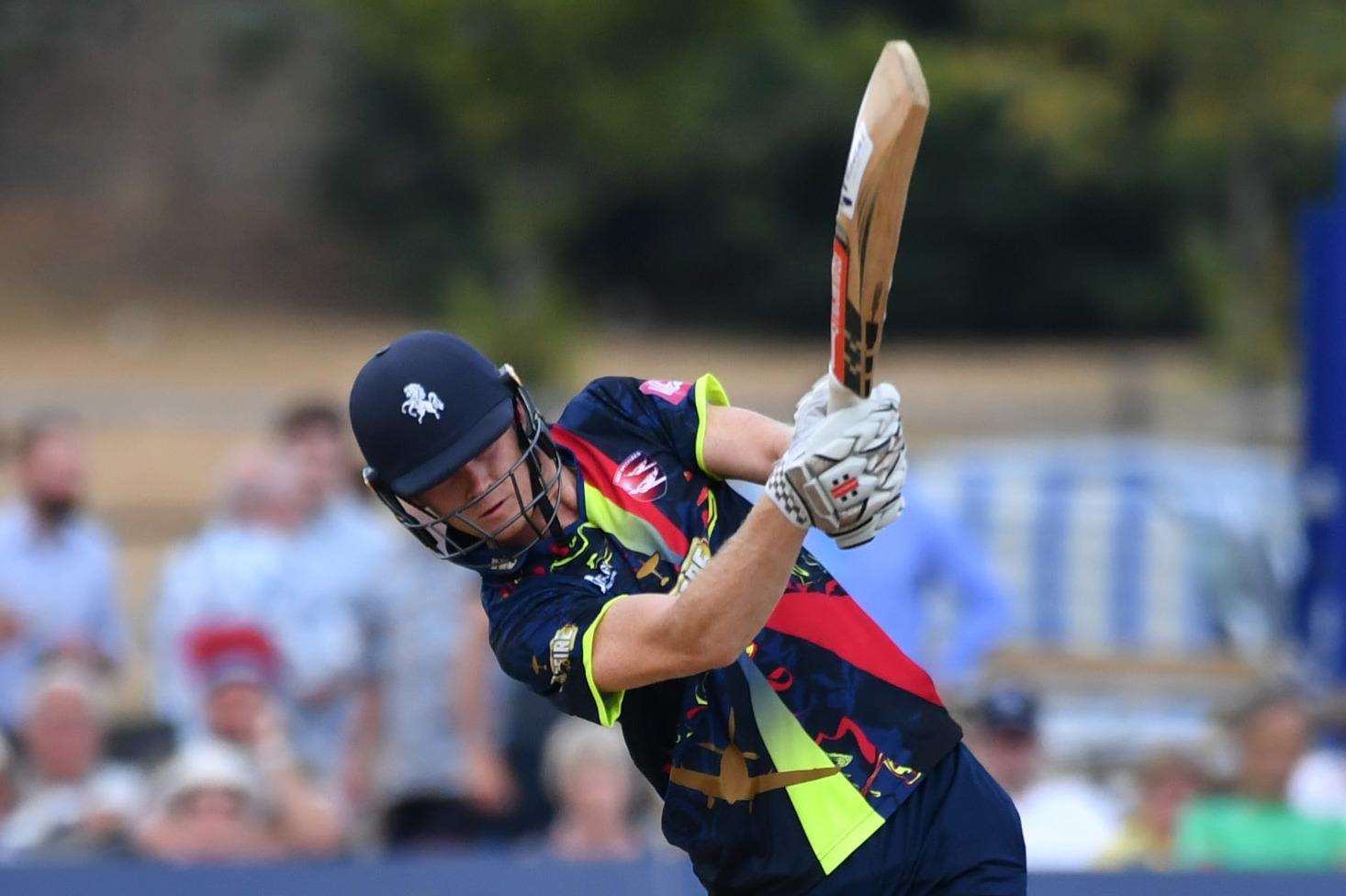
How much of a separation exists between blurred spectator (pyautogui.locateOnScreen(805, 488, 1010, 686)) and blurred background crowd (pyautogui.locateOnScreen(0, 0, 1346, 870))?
0.06ft

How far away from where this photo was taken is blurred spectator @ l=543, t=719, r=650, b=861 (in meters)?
6.19

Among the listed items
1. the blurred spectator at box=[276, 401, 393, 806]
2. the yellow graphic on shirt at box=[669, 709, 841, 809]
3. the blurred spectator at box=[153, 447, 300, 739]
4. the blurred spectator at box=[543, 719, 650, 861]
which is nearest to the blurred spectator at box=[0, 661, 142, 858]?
the blurred spectator at box=[153, 447, 300, 739]

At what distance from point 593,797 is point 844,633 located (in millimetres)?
2946

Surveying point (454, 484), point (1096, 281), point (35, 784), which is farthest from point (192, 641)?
point (1096, 281)

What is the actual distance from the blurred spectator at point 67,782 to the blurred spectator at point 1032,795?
2.86 metres

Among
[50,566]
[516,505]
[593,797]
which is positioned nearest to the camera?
[516,505]

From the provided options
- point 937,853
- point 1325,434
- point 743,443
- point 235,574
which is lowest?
point 937,853

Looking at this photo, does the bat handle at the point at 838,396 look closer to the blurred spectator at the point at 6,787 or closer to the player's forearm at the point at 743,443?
the player's forearm at the point at 743,443

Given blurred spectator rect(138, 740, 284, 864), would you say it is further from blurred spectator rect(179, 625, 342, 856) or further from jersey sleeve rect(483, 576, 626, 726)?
jersey sleeve rect(483, 576, 626, 726)

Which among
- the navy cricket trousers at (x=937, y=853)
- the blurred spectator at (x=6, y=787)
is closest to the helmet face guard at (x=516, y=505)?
the navy cricket trousers at (x=937, y=853)

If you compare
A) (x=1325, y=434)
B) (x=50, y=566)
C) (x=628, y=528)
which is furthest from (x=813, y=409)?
(x=1325, y=434)

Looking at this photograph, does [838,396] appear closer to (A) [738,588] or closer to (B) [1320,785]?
(A) [738,588]

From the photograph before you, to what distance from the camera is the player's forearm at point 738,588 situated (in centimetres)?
299

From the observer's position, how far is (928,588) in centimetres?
664
